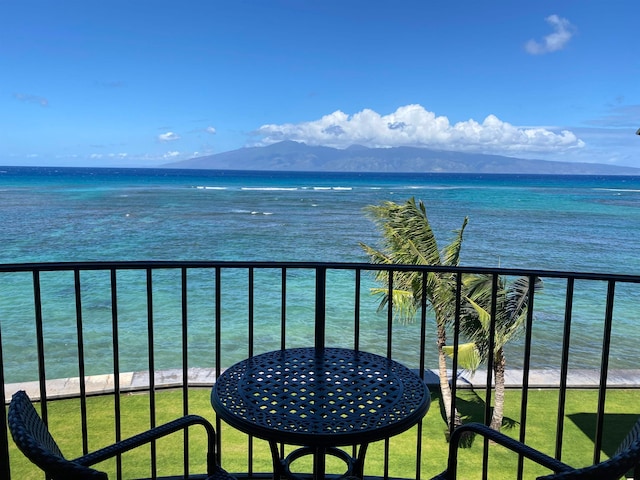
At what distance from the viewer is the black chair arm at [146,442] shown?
4.64ft

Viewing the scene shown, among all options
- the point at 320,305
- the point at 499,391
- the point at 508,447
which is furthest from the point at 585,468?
the point at 499,391

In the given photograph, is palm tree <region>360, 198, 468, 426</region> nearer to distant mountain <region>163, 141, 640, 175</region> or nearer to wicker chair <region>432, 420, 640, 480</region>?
wicker chair <region>432, 420, 640, 480</region>

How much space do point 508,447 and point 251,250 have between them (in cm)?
2148

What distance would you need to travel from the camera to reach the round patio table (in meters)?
1.39

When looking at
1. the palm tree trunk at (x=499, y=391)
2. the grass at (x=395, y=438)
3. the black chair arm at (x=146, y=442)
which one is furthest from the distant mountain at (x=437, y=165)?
the black chair arm at (x=146, y=442)

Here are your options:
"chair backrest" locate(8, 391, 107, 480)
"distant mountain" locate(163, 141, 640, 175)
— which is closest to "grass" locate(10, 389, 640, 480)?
"chair backrest" locate(8, 391, 107, 480)

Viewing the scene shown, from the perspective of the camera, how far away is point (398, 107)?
11119cm

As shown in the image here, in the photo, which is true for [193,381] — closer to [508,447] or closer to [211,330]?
[211,330]

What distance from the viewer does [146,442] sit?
1495mm

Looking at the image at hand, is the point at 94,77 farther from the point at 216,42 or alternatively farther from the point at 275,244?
the point at 275,244

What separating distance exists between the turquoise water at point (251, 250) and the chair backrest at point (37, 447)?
1019cm

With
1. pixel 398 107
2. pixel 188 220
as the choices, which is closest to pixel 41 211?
pixel 188 220

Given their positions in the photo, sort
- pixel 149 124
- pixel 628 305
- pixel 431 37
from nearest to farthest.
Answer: pixel 628 305, pixel 431 37, pixel 149 124

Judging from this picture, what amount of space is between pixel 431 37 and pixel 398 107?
50.5 metres
